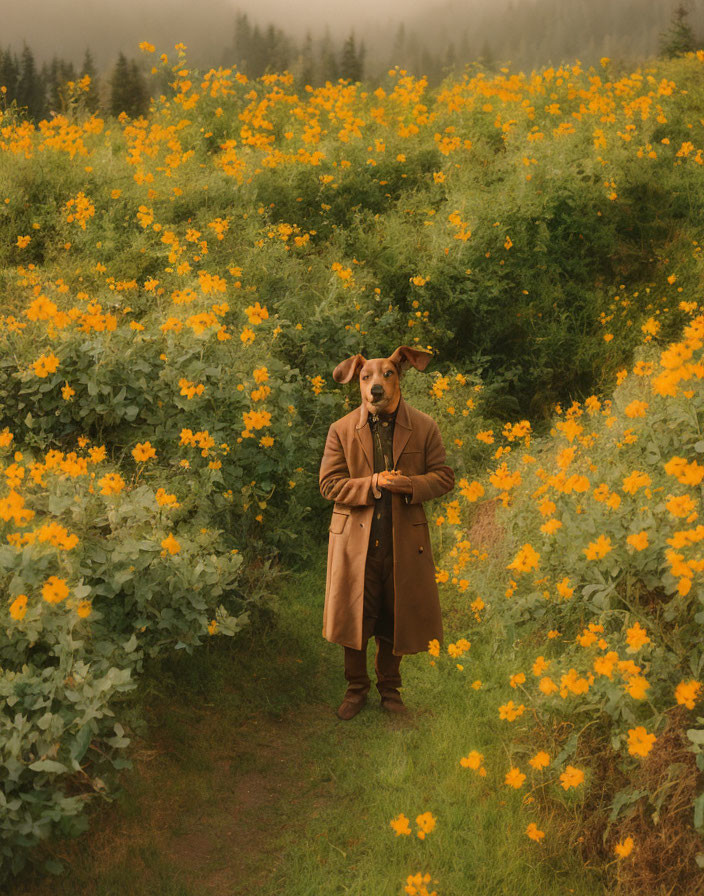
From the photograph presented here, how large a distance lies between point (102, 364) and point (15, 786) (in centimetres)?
249

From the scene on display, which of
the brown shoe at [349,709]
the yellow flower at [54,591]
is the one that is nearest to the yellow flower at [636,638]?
the brown shoe at [349,709]

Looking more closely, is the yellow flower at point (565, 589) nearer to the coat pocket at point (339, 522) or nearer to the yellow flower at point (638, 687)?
the yellow flower at point (638, 687)

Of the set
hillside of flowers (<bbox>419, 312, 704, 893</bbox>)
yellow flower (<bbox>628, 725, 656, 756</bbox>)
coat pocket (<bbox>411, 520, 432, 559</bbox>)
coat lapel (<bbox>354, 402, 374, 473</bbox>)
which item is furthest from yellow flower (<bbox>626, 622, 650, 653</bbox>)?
coat lapel (<bbox>354, 402, 374, 473</bbox>)

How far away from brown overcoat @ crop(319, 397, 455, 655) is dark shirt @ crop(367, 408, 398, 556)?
1.3 inches

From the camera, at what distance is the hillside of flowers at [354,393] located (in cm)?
268

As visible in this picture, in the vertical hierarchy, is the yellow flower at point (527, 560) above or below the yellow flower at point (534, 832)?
above

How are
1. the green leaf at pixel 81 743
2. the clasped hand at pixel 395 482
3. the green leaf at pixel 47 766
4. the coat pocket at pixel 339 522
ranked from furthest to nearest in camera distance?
1. the coat pocket at pixel 339 522
2. the clasped hand at pixel 395 482
3. the green leaf at pixel 81 743
4. the green leaf at pixel 47 766

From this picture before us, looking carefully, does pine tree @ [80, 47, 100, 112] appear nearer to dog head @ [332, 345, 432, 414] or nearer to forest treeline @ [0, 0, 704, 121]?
forest treeline @ [0, 0, 704, 121]

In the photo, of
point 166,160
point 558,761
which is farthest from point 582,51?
point 558,761

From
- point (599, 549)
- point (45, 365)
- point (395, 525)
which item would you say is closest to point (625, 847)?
point (599, 549)

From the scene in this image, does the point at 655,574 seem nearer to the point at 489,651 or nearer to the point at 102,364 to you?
the point at 489,651

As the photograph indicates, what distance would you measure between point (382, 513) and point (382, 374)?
0.64 metres

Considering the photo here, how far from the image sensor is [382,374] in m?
3.45

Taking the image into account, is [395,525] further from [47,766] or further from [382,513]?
[47,766]
